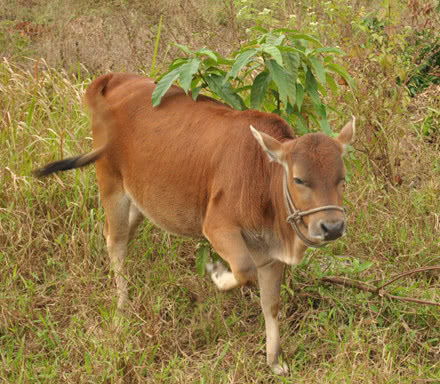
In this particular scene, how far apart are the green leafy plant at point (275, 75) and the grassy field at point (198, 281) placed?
0.47 meters

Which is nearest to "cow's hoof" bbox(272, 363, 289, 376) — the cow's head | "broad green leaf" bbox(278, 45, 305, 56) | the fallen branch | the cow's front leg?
the cow's front leg

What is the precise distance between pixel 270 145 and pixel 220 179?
17.8 inches

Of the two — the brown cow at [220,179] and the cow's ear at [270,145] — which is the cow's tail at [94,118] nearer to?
the brown cow at [220,179]

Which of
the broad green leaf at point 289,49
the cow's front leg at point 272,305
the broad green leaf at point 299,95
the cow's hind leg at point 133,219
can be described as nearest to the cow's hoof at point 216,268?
the cow's front leg at point 272,305

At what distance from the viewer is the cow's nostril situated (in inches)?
134

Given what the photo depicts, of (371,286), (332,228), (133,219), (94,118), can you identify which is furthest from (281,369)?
(94,118)

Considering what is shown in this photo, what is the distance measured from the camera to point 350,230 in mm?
5254

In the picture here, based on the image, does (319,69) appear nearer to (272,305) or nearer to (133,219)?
(272,305)

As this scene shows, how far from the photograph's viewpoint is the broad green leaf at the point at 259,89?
412 cm

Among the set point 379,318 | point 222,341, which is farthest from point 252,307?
point 379,318

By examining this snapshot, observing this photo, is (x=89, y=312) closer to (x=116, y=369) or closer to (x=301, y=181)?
(x=116, y=369)

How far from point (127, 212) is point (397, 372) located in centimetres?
178

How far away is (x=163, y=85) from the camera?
4.22 m

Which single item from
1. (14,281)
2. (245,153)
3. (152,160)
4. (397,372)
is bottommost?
(14,281)
